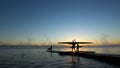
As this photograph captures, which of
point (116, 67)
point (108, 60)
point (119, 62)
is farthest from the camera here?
point (108, 60)

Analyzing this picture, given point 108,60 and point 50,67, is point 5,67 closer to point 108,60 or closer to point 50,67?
point 50,67

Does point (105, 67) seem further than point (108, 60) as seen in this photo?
No

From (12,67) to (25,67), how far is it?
8.77ft

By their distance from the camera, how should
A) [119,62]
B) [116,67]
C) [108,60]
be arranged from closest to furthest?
[116,67], [119,62], [108,60]

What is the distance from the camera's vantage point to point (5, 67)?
32.3 metres

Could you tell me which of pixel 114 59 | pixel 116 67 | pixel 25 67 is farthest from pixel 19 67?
pixel 114 59

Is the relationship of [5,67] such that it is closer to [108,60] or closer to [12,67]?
[12,67]

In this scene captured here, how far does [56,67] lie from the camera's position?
107 ft

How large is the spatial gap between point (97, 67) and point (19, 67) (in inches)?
625

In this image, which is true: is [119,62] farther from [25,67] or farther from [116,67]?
[25,67]

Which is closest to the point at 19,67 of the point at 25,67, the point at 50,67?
the point at 25,67

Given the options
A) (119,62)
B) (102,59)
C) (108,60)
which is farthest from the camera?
(102,59)

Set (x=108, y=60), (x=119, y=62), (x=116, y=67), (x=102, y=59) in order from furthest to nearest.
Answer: (x=102, y=59) → (x=108, y=60) → (x=119, y=62) → (x=116, y=67)

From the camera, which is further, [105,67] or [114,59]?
[114,59]
